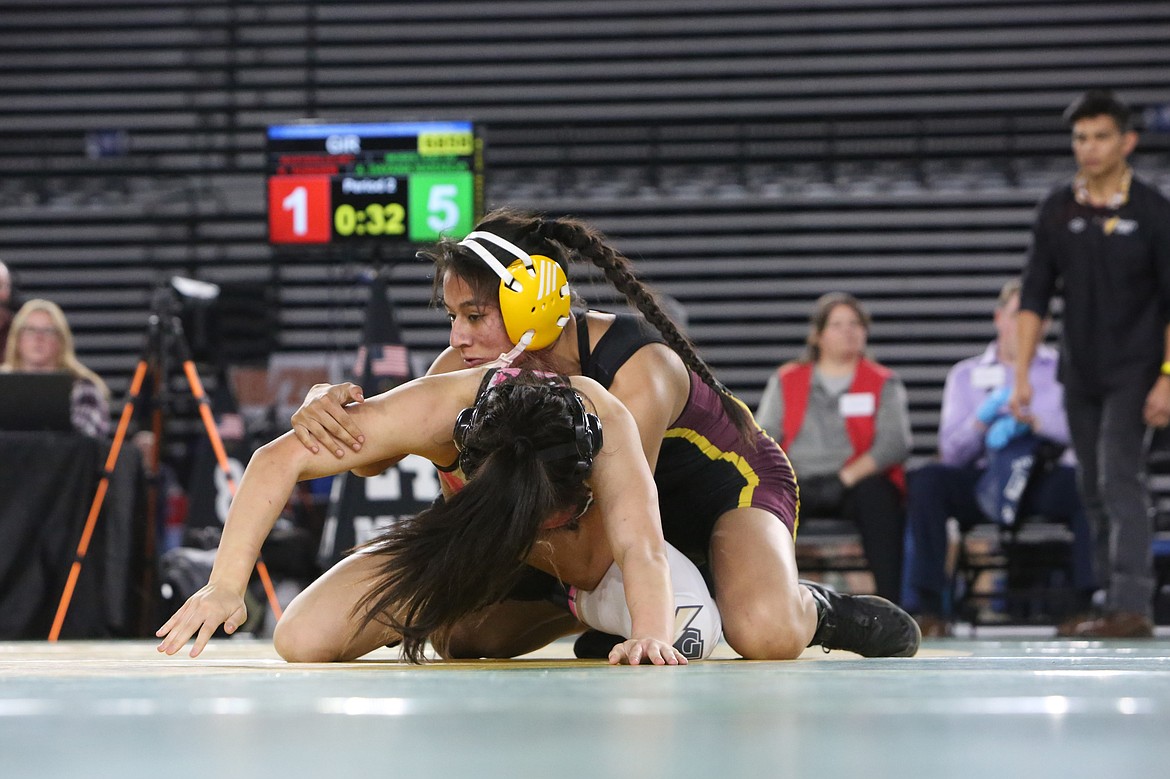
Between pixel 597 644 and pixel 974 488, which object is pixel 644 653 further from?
pixel 974 488

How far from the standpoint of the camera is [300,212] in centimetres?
607

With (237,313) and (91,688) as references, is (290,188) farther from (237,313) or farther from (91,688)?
(91,688)

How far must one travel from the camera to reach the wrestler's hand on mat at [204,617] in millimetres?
1893

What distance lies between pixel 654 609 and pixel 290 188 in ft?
14.7

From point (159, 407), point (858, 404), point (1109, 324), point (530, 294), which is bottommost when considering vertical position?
point (159, 407)

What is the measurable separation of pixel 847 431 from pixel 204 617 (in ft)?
12.4

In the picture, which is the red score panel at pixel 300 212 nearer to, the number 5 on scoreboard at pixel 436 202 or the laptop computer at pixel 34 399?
the number 5 on scoreboard at pixel 436 202

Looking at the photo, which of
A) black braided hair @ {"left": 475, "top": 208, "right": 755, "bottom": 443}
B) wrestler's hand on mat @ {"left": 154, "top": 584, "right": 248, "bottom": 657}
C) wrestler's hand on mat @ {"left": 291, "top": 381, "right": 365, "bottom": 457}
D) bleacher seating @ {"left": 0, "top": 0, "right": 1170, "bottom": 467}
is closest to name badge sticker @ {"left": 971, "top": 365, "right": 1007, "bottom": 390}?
bleacher seating @ {"left": 0, "top": 0, "right": 1170, "bottom": 467}

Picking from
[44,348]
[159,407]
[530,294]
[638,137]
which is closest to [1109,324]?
[530,294]

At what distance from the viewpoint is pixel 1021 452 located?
16.3 ft

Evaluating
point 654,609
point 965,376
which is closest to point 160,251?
point 965,376

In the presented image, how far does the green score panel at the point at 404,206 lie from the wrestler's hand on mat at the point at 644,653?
13.2 ft

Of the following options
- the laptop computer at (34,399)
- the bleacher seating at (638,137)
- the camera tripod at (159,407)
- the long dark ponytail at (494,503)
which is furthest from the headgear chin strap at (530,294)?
the bleacher seating at (638,137)

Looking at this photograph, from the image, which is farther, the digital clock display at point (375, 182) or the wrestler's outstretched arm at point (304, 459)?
the digital clock display at point (375, 182)
